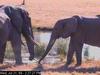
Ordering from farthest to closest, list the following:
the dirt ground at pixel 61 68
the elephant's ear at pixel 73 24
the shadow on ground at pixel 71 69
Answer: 1. the elephant's ear at pixel 73 24
2. the shadow on ground at pixel 71 69
3. the dirt ground at pixel 61 68

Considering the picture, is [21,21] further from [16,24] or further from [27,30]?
[27,30]

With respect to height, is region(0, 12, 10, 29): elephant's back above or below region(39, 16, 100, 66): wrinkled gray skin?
above

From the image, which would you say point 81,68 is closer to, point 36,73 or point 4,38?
point 4,38

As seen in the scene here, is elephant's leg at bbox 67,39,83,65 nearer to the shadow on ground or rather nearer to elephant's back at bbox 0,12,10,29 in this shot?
the shadow on ground

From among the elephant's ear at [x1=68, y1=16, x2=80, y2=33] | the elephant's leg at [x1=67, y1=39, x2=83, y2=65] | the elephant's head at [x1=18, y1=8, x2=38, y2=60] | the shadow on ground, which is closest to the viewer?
the shadow on ground

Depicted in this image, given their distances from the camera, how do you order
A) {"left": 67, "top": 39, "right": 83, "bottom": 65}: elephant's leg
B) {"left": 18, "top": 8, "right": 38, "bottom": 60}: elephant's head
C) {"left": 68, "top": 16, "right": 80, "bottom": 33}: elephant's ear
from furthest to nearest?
{"left": 18, "top": 8, "right": 38, "bottom": 60}: elephant's head
{"left": 67, "top": 39, "right": 83, "bottom": 65}: elephant's leg
{"left": 68, "top": 16, "right": 80, "bottom": 33}: elephant's ear

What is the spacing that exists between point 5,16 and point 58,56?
4.10m

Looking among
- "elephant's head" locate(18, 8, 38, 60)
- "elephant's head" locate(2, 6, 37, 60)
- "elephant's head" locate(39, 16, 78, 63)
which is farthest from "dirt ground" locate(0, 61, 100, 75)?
"elephant's head" locate(18, 8, 38, 60)

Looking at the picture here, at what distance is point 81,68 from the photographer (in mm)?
16656

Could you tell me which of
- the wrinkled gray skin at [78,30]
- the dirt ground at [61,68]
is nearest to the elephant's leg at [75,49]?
the wrinkled gray skin at [78,30]

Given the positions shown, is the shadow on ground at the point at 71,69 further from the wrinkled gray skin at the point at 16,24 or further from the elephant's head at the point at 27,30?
the elephant's head at the point at 27,30

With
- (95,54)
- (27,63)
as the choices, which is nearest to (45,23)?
(95,54)

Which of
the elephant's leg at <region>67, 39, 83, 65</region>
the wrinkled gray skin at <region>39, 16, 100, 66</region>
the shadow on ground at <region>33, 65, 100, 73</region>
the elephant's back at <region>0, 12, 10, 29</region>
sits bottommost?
the shadow on ground at <region>33, 65, 100, 73</region>

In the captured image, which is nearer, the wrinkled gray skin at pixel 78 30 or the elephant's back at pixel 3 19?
the elephant's back at pixel 3 19
